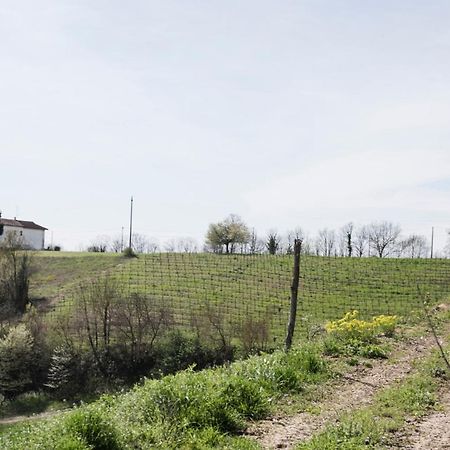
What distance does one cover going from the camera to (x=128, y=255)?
5656 cm

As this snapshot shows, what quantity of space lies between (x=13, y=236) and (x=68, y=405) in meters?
21.1

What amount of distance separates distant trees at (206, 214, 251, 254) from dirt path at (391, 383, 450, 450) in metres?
62.7

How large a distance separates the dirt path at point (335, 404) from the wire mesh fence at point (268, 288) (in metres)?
15.3

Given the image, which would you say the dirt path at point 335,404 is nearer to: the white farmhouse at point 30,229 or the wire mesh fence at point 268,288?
the wire mesh fence at point 268,288

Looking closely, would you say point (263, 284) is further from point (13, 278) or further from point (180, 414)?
point (180, 414)

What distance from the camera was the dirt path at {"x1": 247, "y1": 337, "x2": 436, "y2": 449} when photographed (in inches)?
289

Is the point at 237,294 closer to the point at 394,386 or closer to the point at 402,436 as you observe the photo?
the point at 394,386

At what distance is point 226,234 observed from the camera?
71188mm

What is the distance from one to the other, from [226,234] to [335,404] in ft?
205

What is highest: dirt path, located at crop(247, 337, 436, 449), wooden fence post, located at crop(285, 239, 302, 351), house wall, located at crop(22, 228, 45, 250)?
house wall, located at crop(22, 228, 45, 250)

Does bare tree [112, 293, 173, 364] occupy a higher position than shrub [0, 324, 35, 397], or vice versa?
bare tree [112, 293, 173, 364]

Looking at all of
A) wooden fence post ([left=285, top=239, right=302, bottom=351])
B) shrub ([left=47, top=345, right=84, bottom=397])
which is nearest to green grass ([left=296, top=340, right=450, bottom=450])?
wooden fence post ([left=285, top=239, right=302, bottom=351])

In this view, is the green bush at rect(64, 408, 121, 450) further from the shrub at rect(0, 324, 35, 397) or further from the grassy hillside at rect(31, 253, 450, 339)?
the shrub at rect(0, 324, 35, 397)

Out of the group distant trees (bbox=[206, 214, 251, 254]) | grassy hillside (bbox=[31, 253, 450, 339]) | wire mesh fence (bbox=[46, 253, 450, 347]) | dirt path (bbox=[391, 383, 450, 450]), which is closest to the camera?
dirt path (bbox=[391, 383, 450, 450])
